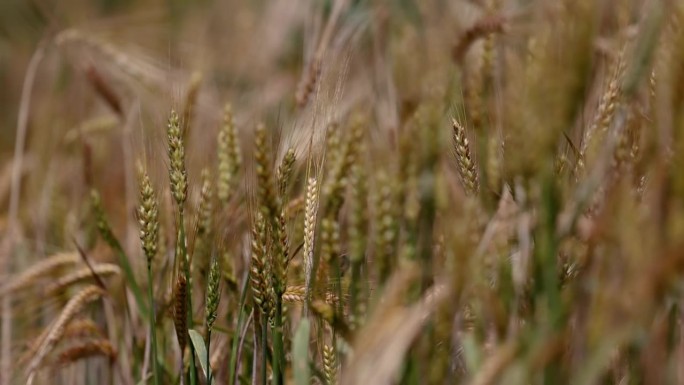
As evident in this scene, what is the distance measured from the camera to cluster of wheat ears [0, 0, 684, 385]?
0.67 meters

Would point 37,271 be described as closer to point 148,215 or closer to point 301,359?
point 148,215

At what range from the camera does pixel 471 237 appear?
0.76 metres

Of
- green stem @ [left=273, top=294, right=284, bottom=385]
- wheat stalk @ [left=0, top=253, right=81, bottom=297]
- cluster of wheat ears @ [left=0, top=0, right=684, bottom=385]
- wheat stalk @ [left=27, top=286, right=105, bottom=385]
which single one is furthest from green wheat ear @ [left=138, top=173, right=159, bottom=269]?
wheat stalk @ [left=0, top=253, right=81, bottom=297]

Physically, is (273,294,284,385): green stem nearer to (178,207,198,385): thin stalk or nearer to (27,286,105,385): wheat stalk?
(178,207,198,385): thin stalk

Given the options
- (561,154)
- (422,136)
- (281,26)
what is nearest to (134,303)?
(422,136)

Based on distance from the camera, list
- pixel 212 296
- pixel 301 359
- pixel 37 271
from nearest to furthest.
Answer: pixel 301 359, pixel 212 296, pixel 37 271

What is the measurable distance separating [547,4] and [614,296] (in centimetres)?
88

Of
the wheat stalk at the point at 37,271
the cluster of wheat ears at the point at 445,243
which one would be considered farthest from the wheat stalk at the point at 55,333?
the wheat stalk at the point at 37,271

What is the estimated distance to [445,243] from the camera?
95 cm

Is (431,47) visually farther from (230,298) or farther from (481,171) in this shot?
(230,298)

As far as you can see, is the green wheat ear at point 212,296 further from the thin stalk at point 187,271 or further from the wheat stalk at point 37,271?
the wheat stalk at point 37,271

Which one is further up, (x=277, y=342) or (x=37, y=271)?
(x=37, y=271)

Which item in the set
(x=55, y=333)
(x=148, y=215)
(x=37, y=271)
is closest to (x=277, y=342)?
(x=148, y=215)

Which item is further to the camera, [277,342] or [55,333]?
[55,333]
